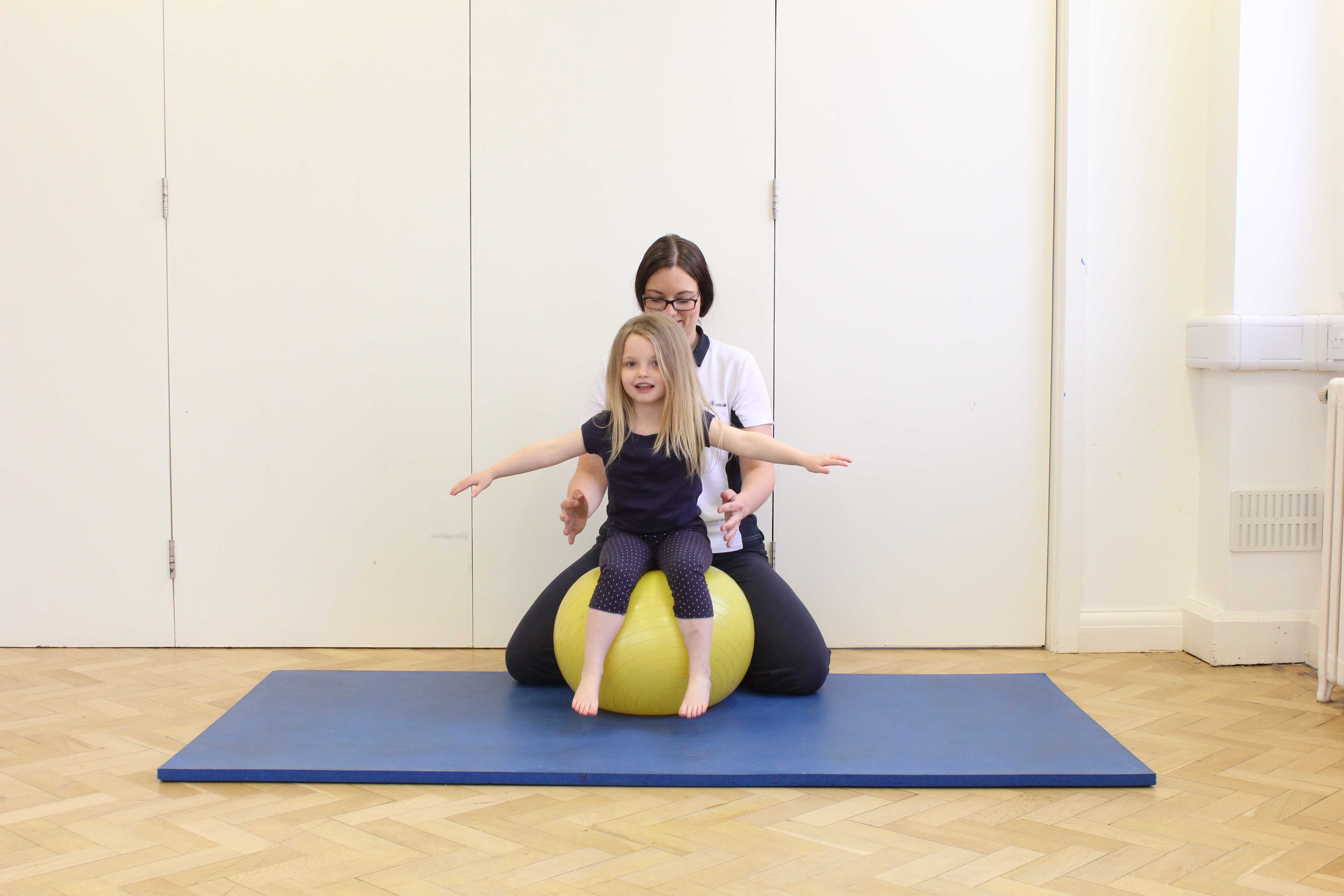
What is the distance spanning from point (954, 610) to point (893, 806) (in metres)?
1.34

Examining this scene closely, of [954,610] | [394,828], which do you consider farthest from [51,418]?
[954,610]

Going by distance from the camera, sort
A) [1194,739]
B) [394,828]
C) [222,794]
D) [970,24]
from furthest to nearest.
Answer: [970,24], [1194,739], [222,794], [394,828]

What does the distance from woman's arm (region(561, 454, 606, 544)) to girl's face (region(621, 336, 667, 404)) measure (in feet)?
0.99

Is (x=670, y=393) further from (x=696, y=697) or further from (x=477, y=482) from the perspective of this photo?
(x=696, y=697)

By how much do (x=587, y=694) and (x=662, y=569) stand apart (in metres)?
0.35

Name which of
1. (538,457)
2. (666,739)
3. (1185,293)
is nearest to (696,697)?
(666,739)

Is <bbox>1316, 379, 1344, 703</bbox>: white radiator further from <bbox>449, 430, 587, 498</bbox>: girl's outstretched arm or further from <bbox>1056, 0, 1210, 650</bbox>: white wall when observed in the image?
<bbox>449, 430, 587, 498</bbox>: girl's outstretched arm

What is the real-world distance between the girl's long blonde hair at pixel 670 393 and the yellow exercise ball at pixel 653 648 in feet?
1.05

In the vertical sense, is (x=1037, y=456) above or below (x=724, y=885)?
above

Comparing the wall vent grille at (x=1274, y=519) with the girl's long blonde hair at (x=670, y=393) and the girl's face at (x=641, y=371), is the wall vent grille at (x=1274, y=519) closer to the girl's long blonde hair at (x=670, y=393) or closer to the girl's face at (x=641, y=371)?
the girl's long blonde hair at (x=670, y=393)

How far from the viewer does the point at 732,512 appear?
2.65m

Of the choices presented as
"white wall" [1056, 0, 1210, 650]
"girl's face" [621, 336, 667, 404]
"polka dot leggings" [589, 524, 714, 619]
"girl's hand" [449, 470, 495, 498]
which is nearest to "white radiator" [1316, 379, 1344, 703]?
"white wall" [1056, 0, 1210, 650]

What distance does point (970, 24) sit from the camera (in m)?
3.23

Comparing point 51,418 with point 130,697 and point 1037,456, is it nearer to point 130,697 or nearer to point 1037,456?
point 130,697
